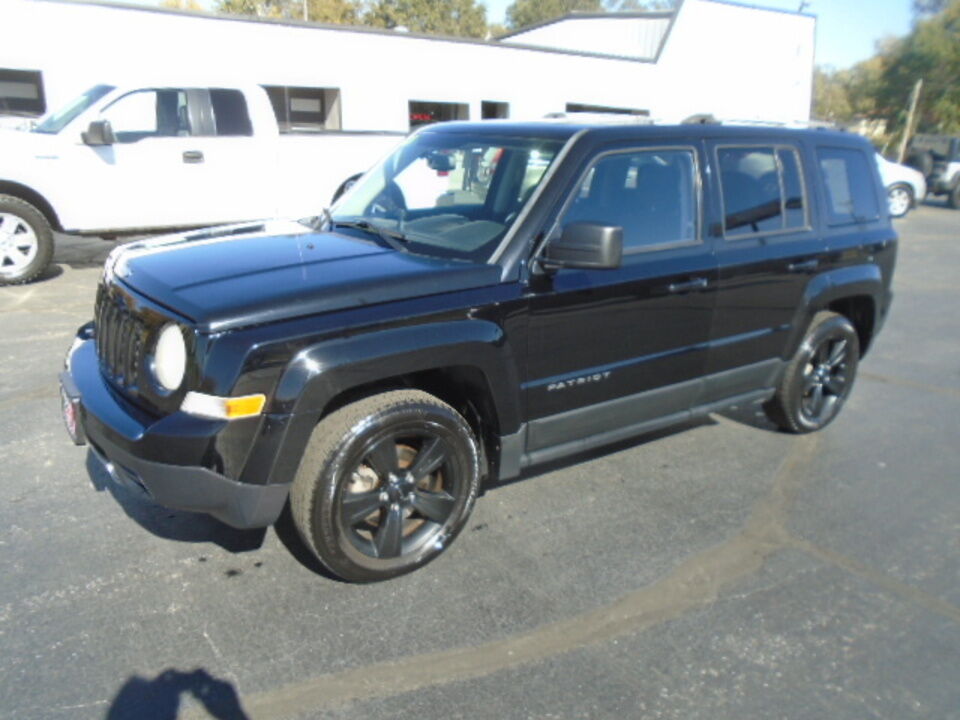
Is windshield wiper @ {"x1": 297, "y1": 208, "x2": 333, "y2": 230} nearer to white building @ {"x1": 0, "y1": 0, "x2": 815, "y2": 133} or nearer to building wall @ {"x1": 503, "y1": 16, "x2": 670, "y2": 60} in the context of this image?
white building @ {"x1": 0, "y1": 0, "x2": 815, "y2": 133}

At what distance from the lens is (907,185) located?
61.6 ft

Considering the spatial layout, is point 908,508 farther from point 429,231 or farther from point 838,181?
point 429,231

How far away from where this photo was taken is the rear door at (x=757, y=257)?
4078mm

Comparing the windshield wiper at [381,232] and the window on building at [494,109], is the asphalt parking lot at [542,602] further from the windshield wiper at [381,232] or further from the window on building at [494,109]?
the window on building at [494,109]

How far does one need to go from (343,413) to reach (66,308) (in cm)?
558

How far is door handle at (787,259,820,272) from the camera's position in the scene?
4.37 meters

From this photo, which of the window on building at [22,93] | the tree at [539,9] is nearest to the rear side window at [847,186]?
the window on building at [22,93]

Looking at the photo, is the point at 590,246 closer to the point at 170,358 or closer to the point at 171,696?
the point at 170,358

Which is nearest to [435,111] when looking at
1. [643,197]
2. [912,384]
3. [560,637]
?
[912,384]

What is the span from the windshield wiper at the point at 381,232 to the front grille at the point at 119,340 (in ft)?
3.69

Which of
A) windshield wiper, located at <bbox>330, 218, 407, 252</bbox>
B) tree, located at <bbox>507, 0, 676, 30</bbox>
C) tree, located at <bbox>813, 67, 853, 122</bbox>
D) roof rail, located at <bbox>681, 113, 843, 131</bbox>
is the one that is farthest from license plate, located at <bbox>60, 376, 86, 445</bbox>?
tree, located at <bbox>507, 0, 676, 30</bbox>

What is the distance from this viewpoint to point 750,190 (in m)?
4.21

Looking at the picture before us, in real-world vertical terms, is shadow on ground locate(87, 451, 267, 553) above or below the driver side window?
below

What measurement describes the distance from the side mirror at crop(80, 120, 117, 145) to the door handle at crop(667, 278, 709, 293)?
22.1ft
